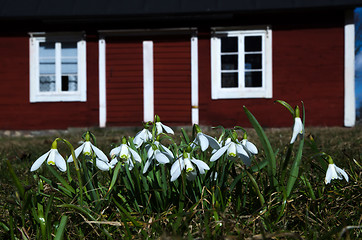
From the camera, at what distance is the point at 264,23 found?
8883 millimetres

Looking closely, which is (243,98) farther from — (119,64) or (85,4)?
(85,4)

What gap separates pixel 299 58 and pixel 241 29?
152cm

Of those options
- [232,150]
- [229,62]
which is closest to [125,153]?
[232,150]

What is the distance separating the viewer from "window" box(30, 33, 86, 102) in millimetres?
9188

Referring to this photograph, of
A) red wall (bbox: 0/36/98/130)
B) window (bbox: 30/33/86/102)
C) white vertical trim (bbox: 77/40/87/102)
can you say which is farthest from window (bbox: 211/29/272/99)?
window (bbox: 30/33/86/102)

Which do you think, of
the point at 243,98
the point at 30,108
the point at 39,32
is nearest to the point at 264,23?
the point at 243,98

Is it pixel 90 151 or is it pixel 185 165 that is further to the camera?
pixel 90 151

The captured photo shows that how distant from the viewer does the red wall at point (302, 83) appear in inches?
344

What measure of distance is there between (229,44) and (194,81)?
1.23 m

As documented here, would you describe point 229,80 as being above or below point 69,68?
below

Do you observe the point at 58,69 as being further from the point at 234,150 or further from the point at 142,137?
the point at 234,150

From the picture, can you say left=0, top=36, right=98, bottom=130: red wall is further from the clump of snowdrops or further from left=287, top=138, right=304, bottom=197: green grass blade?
left=287, top=138, right=304, bottom=197: green grass blade

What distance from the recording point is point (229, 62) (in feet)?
29.7

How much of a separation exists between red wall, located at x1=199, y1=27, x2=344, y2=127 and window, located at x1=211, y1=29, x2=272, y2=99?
15cm
